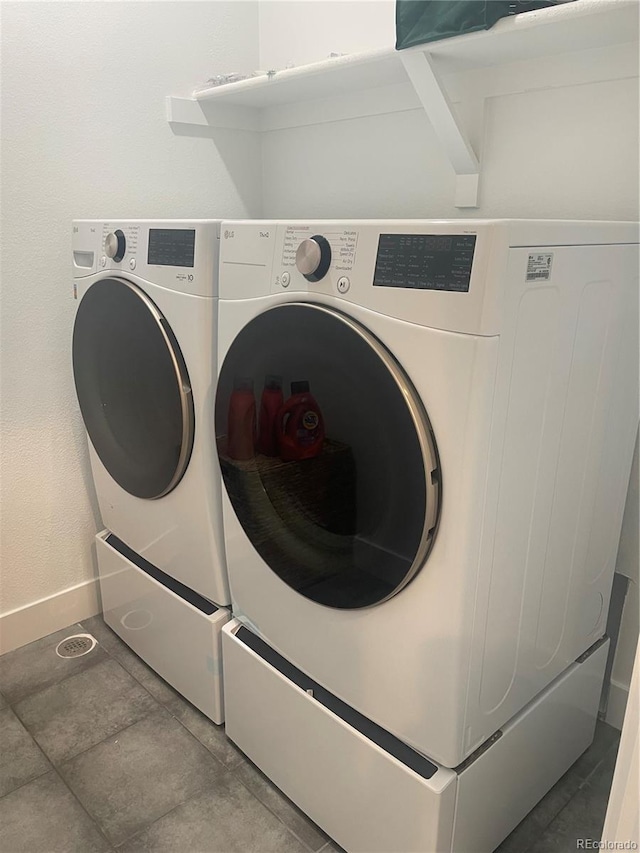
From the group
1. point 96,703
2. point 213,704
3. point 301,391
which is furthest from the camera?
point 96,703

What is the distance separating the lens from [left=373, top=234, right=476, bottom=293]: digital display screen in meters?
0.89

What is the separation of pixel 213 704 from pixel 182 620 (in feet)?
0.68

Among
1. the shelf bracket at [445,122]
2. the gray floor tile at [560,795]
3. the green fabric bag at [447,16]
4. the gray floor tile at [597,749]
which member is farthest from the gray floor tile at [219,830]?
the green fabric bag at [447,16]

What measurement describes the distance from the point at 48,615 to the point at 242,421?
1.10 meters

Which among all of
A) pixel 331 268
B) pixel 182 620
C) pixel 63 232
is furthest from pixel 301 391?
pixel 63 232

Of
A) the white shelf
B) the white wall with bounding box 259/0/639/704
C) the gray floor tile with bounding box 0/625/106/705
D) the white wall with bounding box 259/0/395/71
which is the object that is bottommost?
the gray floor tile with bounding box 0/625/106/705

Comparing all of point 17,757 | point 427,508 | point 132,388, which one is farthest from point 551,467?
point 17,757

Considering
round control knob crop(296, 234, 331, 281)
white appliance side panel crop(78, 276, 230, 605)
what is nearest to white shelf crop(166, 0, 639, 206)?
round control knob crop(296, 234, 331, 281)

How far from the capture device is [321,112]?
1995mm

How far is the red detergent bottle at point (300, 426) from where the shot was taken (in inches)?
44.2

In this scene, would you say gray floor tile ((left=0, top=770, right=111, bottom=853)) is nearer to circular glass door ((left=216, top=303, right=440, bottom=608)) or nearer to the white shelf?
circular glass door ((left=216, top=303, right=440, bottom=608))

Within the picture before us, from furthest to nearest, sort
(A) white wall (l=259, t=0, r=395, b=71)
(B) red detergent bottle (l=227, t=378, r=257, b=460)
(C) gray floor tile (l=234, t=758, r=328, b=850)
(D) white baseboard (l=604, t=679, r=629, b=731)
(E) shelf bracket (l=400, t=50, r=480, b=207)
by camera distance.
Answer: (A) white wall (l=259, t=0, r=395, b=71)
(D) white baseboard (l=604, t=679, r=629, b=731)
(E) shelf bracket (l=400, t=50, r=480, b=207)
(C) gray floor tile (l=234, t=758, r=328, b=850)
(B) red detergent bottle (l=227, t=378, r=257, b=460)

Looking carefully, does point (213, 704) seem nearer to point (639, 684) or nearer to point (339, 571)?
point (339, 571)

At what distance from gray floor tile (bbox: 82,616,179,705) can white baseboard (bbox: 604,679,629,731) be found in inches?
42.0
